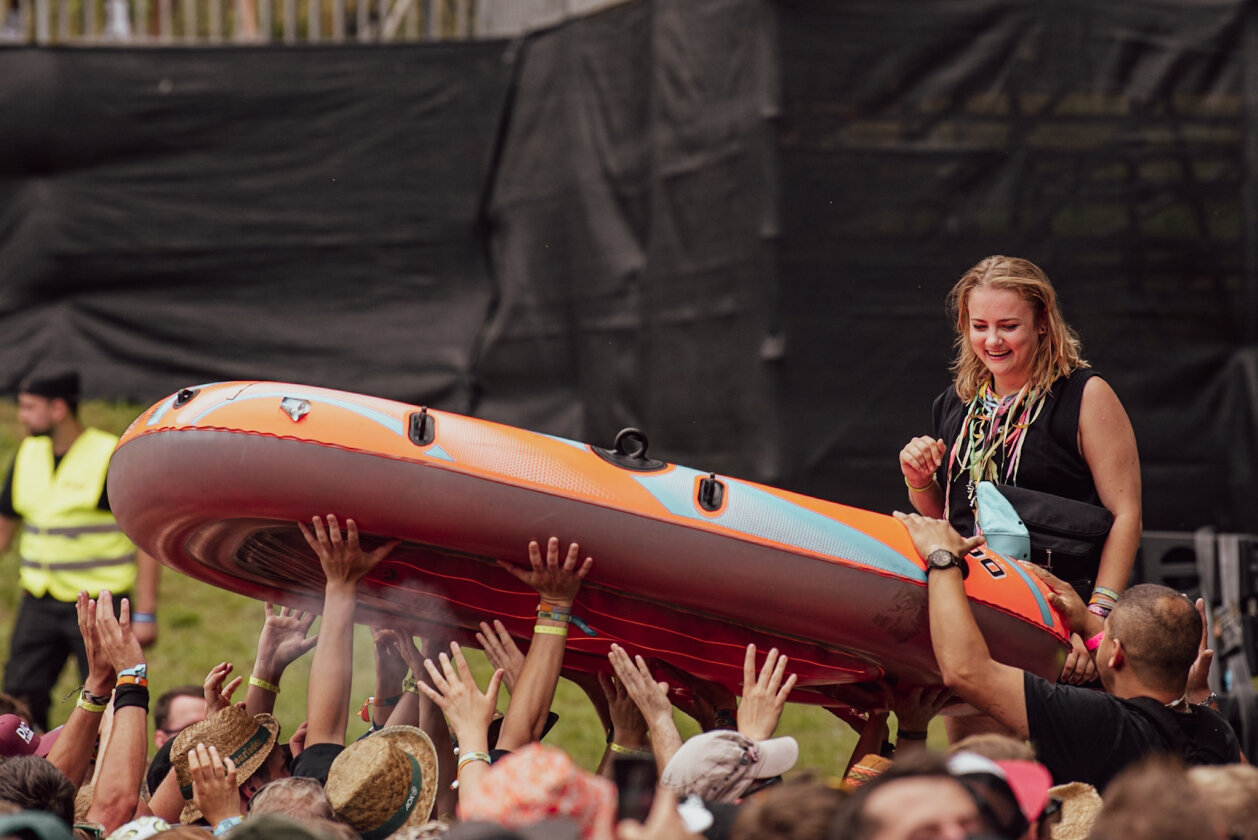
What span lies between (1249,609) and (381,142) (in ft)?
14.6

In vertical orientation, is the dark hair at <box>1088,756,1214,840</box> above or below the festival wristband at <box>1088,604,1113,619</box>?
above

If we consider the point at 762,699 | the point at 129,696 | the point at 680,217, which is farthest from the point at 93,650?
the point at 680,217

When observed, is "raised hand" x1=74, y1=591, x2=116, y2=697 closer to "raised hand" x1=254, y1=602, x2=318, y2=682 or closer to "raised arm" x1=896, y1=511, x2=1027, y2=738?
"raised hand" x1=254, y1=602, x2=318, y2=682

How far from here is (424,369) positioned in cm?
732

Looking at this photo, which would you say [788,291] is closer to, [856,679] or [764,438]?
[764,438]

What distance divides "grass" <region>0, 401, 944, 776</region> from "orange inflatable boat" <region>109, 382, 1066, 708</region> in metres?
1.71

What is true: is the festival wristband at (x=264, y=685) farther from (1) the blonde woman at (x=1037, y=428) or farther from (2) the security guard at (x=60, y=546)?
(2) the security guard at (x=60, y=546)

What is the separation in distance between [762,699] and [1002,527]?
691 mm

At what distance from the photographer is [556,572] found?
316 cm

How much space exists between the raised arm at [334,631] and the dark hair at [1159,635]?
148 cm

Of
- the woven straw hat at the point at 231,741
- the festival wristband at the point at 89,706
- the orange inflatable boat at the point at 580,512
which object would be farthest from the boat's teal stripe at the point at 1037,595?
the festival wristband at the point at 89,706

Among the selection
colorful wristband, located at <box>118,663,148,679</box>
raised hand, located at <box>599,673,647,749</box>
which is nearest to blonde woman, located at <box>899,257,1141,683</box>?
raised hand, located at <box>599,673,647,749</box>

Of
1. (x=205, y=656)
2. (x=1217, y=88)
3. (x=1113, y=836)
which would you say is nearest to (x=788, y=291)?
(x=1217, y=88)

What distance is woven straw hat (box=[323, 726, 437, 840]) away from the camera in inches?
109
